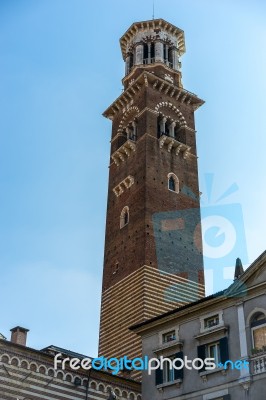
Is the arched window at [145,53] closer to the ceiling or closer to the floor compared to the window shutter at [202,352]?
closer to the ceiling

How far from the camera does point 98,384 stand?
24438 millimetres

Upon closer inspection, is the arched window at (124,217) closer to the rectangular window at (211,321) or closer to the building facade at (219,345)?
the building facade at (219,345)

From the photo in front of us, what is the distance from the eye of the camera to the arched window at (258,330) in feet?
62.3

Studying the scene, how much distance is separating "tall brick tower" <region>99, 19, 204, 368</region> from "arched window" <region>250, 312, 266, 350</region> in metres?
15.1

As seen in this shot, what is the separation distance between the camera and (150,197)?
40.3 meters

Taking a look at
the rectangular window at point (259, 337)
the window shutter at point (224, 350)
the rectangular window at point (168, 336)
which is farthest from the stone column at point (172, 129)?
the rectangular window at point (259, 337)

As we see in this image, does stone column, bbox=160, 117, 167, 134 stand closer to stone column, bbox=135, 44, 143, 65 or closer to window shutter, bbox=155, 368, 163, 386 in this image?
stone column, bbox=135, 44, 143, 65

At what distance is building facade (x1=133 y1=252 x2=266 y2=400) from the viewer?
18922 millimetres

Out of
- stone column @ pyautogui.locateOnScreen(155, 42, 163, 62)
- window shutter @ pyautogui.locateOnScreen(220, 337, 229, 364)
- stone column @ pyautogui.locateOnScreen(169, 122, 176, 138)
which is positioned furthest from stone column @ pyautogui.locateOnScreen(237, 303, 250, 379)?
stone column @ pyautogui.locateOnScreen(155, 42, 163, 62)

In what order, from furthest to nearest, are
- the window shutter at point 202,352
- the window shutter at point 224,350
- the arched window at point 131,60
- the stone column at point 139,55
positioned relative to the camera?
the arched window at point 131,60 → the stone column at point 139,55 → the window shutter at point 202,352 → the window shutter at point 224,350

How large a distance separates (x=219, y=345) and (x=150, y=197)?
20.9 m

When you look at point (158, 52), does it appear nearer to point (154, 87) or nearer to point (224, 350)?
point (154, 87)

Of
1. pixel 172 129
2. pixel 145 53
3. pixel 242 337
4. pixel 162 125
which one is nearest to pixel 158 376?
pixel 242 337

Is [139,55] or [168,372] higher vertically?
[139,55]
